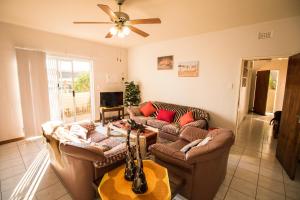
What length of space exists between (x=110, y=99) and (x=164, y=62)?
2.20 m


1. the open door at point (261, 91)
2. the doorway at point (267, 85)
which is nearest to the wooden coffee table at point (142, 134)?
the doorway at point (267, 85)

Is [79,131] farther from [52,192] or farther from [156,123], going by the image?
[156,123]

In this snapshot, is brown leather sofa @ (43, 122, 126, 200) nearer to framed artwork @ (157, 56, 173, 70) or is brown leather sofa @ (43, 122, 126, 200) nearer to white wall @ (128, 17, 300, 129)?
white wall @ (128, 17, 300, 129)

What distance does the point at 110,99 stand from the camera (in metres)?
5.09

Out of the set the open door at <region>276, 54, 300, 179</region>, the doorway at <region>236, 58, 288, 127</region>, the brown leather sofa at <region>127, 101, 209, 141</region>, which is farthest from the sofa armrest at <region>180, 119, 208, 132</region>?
the doorway at <region>236, 58, 288, 127</region>

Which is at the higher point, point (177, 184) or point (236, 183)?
point (177, 184)

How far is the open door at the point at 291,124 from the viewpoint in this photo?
2361mm

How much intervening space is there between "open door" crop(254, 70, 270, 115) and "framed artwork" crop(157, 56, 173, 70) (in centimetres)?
503

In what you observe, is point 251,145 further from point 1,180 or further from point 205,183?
point 1,180

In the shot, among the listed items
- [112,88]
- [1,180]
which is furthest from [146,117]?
[1,180]

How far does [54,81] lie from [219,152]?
4.43 m

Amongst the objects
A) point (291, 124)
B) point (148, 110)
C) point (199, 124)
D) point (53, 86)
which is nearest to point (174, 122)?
point (199, 124)

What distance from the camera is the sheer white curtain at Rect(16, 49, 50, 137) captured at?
3.50 m

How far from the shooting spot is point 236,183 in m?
2.29
